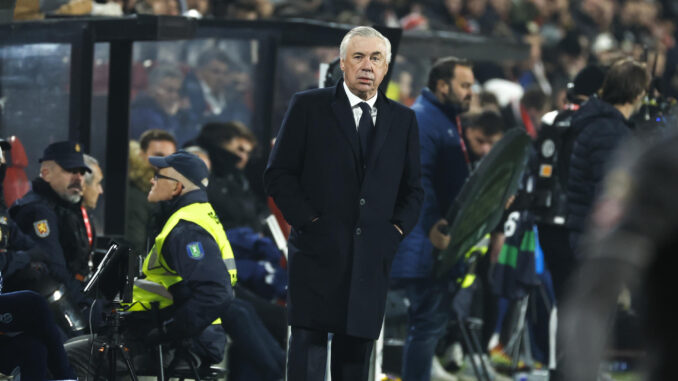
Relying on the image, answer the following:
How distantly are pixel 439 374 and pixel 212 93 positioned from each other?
287 cm

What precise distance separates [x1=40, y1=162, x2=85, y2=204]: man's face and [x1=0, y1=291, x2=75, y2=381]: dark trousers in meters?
1.21

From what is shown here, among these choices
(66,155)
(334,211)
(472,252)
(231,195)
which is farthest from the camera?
(231,195)

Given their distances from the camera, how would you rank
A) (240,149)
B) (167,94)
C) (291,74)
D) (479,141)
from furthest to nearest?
1. (291,74)
2. (479,141)
3. (167,94)
4. (240,149)

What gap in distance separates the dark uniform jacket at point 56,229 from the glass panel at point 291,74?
11.0 ft

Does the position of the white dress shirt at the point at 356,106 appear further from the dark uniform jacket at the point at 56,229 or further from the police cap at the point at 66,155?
the police cap at the point at 66,155

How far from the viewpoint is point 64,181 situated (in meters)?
7.35

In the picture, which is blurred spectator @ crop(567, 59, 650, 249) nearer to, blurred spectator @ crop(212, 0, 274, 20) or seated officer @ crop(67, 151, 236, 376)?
seated officer @ crop(67, 151, 236, 376)

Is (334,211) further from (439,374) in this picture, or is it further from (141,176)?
(439,374)

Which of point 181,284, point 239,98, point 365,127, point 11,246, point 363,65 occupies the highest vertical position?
point 363,65

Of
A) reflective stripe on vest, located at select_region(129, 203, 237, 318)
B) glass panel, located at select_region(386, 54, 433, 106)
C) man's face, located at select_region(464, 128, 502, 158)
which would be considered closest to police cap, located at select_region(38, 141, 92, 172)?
reflective stripe on vest, located at select_region(129, 203, 237, 318)

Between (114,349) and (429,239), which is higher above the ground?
(429,239)

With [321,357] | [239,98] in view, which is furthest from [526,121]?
[321,357]

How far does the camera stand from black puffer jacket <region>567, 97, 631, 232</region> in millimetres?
7508

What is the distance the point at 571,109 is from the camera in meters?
8.37
